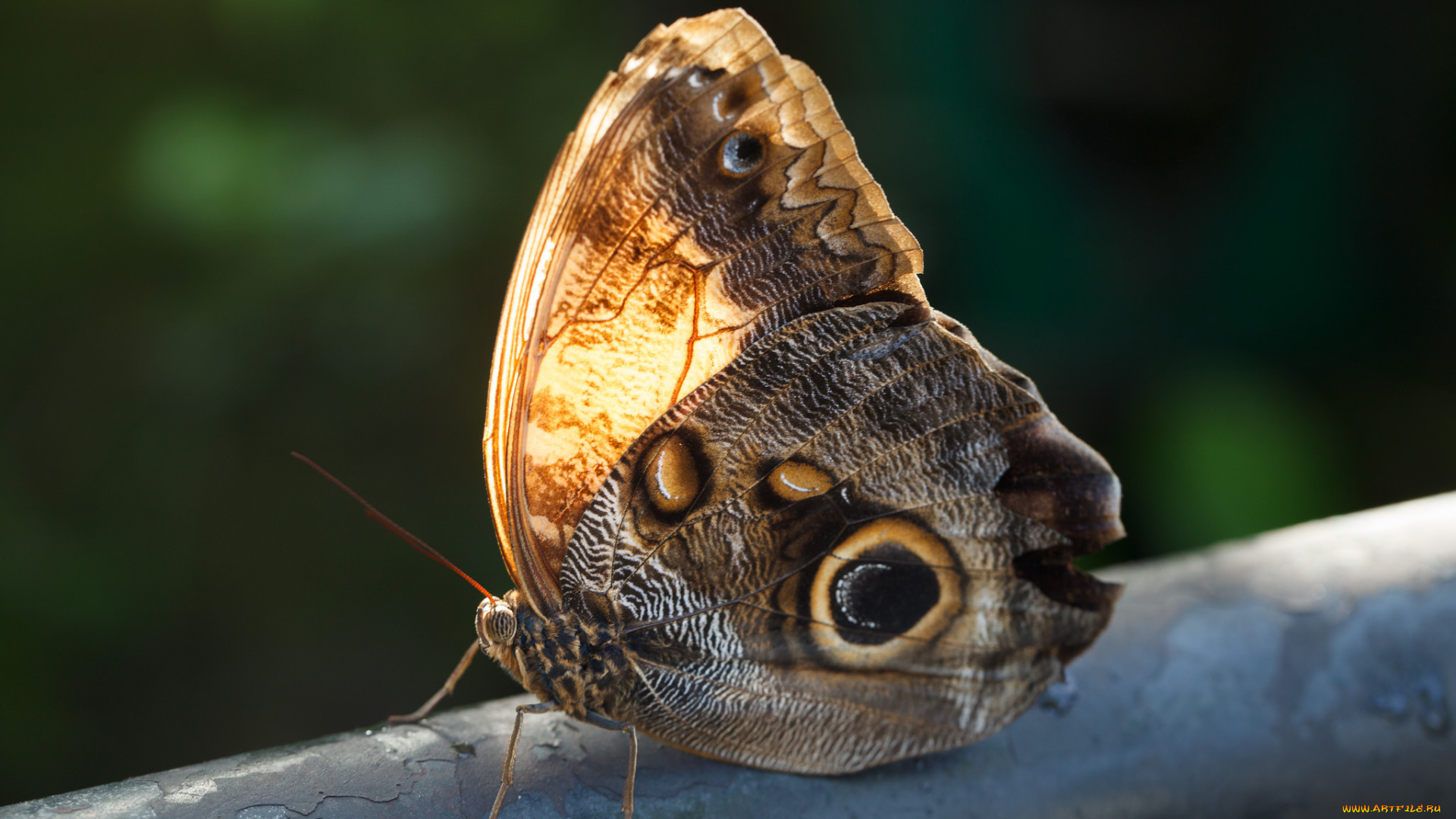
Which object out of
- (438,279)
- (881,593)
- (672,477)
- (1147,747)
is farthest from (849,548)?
(438,279)

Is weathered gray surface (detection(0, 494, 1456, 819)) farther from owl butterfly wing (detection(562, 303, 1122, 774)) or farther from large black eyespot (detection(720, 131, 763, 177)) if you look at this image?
large black eyespot (detection(720, 131, 763, 177))

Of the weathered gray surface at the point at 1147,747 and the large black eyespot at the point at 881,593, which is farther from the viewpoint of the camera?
the large black eyespot at the point at 881,593

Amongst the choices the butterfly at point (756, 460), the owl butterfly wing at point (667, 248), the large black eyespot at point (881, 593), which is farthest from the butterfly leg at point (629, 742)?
the large black eyespot at point (881, 593)

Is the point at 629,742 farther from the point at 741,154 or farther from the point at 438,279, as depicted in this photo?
the point at 438,279

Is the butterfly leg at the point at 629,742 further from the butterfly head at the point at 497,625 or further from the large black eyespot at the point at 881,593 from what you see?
the large black eyespot at the point at 881,593

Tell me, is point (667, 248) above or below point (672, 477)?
above

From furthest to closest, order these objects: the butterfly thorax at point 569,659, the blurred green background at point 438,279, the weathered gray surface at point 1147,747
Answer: the blurred green background at point 438,279, the butterfly thorax at point 569,659, the weathered gray surface at point 1147,747

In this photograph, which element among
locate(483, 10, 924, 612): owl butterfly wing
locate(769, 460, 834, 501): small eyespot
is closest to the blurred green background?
locate(483, 10, 924, 612): owl butterfly wing
